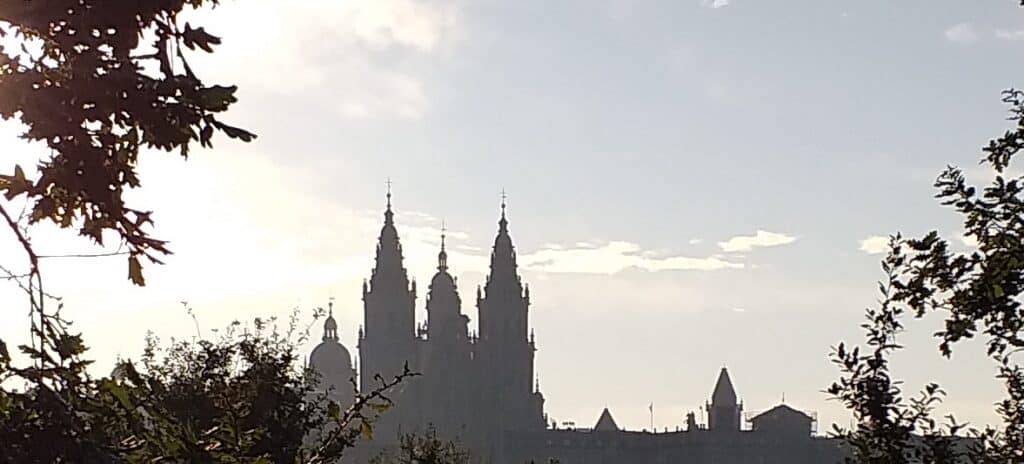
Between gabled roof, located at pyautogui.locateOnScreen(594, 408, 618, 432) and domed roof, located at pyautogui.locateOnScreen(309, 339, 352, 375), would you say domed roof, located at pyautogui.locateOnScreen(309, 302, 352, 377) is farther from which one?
gabled roof, located at pyautogui.locateOnScreen(594, 408, 618, 432)

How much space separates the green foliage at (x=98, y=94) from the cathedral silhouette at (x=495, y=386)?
11433 centimetres

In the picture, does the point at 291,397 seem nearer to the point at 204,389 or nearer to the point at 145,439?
the point at 204,389

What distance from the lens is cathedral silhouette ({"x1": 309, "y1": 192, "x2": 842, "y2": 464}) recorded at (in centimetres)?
12162

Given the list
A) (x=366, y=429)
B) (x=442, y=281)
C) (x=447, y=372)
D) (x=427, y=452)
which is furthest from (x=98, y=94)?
(x=442, y=281)

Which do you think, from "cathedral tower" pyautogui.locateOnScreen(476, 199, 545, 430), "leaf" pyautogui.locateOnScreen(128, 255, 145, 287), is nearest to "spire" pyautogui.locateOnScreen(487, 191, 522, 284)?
"cathedral tower" pyautogui.locateOnScreen(476, 199, 545, 430)

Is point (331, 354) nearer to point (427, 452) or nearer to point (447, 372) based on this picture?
point (447, 372)

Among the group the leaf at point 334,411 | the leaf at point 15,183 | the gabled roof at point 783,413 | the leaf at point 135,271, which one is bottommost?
the leaf at point 334,411

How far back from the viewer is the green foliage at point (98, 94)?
5.48m

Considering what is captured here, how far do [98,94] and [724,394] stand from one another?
125316 millimetres

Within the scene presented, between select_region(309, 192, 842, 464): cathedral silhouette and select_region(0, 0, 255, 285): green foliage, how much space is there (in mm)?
114334

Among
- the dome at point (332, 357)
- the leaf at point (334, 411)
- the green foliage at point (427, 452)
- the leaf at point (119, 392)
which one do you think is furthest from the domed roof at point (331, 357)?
the leaf at point (119, 392)

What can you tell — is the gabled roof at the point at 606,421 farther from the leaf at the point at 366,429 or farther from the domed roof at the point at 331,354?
the leaf at the point at 366,429

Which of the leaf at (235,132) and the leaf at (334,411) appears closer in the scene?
the leaf at (235,132)

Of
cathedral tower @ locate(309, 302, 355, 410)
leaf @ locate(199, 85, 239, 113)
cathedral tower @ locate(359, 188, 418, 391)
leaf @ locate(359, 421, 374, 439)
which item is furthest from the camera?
cathedral tower @ locate(359, 188, 418, 391)
